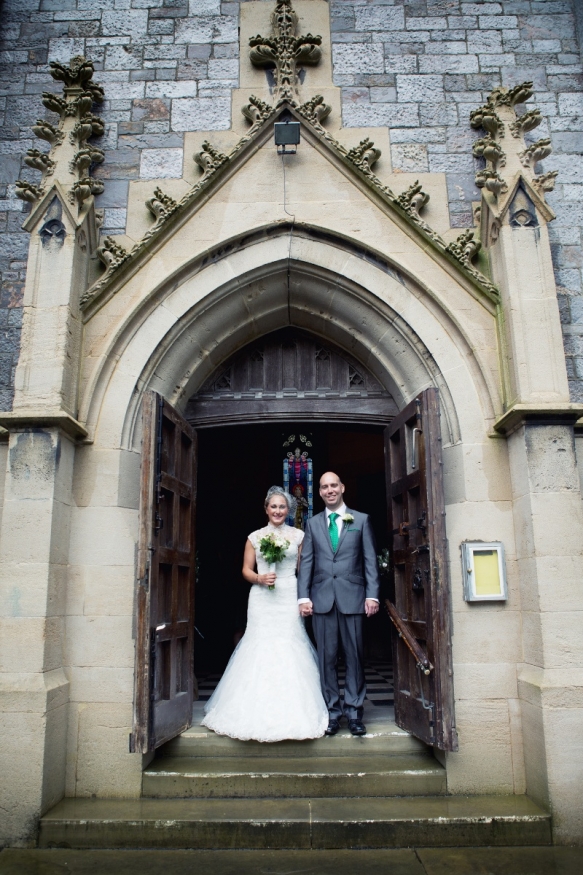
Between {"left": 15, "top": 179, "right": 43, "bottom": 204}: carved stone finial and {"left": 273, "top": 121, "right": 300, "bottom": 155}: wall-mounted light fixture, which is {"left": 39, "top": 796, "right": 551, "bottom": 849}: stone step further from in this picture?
{"left": 273, "top": 121, "right": 300, "bottom": 155}: wall-mounted light fixture

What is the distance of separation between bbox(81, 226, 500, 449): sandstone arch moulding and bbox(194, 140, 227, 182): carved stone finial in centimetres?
58

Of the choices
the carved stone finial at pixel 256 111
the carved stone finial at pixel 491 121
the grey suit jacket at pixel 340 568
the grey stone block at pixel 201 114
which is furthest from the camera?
the grey stone block at pixel 201 114

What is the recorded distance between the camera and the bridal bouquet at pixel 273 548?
4723mm

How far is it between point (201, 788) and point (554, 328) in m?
3.64

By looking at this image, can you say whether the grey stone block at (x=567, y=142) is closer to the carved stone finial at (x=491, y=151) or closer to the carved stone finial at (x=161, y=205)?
the carved stone finial at (x=491, y=151)

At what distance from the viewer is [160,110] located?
208 inches

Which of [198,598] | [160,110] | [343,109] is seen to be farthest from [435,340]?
[198,598]

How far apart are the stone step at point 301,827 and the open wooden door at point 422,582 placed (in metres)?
0.42

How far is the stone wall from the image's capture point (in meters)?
5.13

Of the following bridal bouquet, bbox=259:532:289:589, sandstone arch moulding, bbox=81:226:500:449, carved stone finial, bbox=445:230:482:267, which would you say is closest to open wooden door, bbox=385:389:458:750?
sandstone arch moulding, bbox=81:226:500:449

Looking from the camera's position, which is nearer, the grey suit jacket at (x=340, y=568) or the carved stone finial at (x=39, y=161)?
the grey suit jacket at (x=340, y=568)

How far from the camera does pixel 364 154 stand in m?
4.94

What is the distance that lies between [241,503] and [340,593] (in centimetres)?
524

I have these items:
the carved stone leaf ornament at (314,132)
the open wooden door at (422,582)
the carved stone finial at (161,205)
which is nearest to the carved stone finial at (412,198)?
the carved stone leaf ornament at (314,132)
